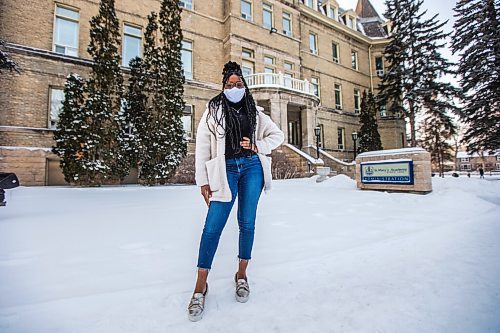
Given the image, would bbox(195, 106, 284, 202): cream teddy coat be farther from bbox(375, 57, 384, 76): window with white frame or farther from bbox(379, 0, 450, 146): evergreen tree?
bbox(375, 57, 384, 76): window with white frame

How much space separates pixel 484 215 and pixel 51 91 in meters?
15.8

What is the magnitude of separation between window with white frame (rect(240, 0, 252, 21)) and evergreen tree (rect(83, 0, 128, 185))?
9.74m

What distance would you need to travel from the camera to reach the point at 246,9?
57.4 feet

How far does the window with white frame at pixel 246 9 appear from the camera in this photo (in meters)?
17.3

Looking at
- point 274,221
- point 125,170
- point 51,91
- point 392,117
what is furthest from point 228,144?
point 392,117

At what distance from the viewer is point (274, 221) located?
169 inches

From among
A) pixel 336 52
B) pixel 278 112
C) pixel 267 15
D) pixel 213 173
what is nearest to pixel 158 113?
pixel 278 112

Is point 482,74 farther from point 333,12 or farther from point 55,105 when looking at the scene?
point 55,105

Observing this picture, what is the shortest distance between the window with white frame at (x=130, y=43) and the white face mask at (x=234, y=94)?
14140 millimetres

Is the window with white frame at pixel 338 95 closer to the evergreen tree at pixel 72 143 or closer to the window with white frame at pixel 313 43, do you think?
the window with white frame at pixel 313 43

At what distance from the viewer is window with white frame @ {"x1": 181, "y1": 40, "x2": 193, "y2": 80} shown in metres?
15.4

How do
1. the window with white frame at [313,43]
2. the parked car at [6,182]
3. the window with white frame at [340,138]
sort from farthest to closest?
the window with white frame at [340,138] < the window with white frame at [313,43] < the parked car at [6,182]

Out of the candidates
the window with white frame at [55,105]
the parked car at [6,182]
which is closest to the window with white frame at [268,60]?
the window with white frame at [55,105]

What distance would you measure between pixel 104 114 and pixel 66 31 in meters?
6.55
